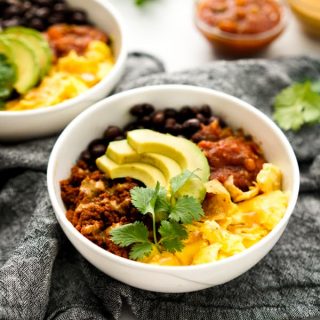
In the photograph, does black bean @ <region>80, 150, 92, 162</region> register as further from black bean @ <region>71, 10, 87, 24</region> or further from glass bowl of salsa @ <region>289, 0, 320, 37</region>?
glass bowl of salsa @ <region>289, 0, 320, 37</region>

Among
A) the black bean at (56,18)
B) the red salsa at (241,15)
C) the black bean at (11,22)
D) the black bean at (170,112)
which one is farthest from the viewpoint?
the red salsa at (241,15)

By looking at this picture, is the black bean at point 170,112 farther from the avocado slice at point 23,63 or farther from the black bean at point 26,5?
the black bean at point 26,5

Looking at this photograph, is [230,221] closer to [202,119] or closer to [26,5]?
[202,119]

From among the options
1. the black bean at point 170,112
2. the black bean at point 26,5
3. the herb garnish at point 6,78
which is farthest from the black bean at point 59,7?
the black bean at point 170,112

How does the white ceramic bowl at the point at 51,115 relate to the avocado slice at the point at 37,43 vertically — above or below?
below

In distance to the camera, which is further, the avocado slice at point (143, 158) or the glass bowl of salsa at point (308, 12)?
the glass bowl of salsa at point (308, 12)

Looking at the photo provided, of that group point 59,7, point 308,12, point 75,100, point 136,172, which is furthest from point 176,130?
point 308,12
